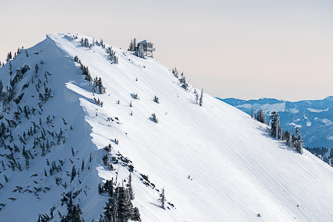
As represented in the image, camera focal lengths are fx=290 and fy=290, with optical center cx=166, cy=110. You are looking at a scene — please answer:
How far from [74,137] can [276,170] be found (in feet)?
114

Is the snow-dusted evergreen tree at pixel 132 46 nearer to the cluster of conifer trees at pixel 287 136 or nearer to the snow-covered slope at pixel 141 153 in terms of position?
the snow-covered slope at pixel 141 153

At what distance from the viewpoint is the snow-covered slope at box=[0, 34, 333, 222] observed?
90.5ft

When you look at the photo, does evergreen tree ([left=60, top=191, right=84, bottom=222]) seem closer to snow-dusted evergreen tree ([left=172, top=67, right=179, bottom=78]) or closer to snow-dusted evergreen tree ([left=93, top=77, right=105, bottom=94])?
snow-dusted evergreen tree ([left=93, top=77, right=105, bottom=94])

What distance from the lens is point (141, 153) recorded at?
113 feet

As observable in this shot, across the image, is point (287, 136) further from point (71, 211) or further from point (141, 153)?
point (71, 211)

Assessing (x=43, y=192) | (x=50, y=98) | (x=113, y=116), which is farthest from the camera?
(x=50, y=98)

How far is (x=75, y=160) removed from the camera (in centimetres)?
2895

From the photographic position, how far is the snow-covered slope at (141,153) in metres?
27.6

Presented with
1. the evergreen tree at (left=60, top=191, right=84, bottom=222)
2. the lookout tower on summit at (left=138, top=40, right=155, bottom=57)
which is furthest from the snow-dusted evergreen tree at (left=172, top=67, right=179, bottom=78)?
the evergreen tree at (left=60, top=191, right=84, bottom=222)

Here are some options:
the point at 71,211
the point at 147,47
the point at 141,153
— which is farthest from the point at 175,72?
the point at 71,211

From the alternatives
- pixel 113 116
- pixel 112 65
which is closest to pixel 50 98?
pixel 113 116

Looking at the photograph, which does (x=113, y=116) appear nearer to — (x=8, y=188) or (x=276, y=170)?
(x=8, y=188)

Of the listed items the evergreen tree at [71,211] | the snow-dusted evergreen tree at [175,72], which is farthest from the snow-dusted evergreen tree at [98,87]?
the snow-dusted evergreen tree at [175,72]

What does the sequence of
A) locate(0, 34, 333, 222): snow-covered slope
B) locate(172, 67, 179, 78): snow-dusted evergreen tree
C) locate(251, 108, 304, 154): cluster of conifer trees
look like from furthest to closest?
1. locate(172, 67, 179, 78): snow-dusted evergreen tree
2. locate(251, 108, 304, 154): cluster of conifer trees
3. locate(0, 34, 333, 222): snow-covered slope
